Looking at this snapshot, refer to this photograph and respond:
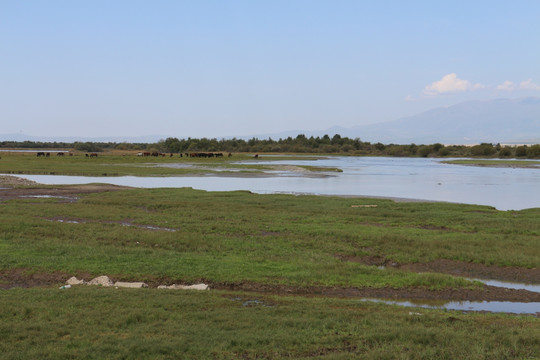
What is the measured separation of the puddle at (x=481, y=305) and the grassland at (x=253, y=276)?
2.98 ft

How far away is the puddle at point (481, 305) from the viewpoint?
12.7 m

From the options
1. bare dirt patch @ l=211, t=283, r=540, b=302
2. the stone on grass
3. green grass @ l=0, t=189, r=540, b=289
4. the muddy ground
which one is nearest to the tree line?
green grass @ l=0, t=189, r=540, b=289

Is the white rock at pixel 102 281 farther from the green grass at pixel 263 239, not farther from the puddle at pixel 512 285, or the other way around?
the puddle at pixel 512 285

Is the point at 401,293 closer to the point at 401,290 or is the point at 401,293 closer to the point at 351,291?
the point at 401,290

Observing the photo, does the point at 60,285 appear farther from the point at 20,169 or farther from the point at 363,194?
the point at 20,169

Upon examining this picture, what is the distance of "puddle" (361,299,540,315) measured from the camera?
1274 cm

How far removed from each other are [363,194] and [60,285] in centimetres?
2952

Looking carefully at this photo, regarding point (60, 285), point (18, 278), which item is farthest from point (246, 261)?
point (18, 278)

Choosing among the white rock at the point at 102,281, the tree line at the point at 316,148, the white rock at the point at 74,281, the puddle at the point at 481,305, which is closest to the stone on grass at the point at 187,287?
the white rock at the point at 102,281

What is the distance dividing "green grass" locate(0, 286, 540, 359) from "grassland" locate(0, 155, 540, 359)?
4cm

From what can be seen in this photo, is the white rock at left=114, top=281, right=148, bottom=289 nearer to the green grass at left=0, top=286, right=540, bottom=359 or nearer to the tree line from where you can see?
the green grass at left=0, top=286, right=540, bottom=359

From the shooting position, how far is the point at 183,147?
168 meters

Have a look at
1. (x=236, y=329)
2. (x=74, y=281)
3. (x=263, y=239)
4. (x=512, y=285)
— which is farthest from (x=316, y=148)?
(x=236, y=329)

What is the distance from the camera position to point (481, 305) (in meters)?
13.2
